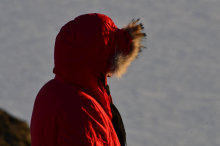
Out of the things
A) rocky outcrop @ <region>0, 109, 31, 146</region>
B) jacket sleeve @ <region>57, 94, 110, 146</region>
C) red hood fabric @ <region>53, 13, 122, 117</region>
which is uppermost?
rocky outcrop @ <region>0, 109, 31, 146</region>

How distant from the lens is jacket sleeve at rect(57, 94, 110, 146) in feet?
6.15

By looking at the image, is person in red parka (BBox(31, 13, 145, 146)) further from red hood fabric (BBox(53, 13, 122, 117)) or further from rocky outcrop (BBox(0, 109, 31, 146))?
rocky outcrop (BBox(0, 109, 31, 146))

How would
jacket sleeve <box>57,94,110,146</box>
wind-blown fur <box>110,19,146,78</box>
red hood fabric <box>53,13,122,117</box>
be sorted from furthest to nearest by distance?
wind-blown fur <box>110,19,146,78</box>, red hood fabric <box>53,13,122,117</box>, jacket sleeve <box>57,94,110,146</box>

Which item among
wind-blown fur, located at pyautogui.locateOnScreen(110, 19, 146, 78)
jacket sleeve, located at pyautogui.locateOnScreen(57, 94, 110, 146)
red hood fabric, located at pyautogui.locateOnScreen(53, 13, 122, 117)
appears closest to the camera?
jacket sleeve, located at pyautogui.locateOnScreen(57, 94, 110, 146)

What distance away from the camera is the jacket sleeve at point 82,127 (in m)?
1.87

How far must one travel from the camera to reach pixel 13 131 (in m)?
6.30

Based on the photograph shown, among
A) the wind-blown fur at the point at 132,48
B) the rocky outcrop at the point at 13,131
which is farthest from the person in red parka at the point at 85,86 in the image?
the rocky outcrop at the point at 13,131

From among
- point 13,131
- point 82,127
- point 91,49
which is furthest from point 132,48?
point 13,131

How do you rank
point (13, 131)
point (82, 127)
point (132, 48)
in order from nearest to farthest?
point (82, 127)
point (132, 48)
point (13, 131)

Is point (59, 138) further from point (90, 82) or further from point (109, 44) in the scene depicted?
point (109, 44)

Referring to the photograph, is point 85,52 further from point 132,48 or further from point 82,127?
point 82,127

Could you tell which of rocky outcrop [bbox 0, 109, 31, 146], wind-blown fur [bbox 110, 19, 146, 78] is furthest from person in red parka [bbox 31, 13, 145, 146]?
rocky outcrop [bbox 0, 109, 31, 146]

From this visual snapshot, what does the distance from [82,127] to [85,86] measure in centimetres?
29

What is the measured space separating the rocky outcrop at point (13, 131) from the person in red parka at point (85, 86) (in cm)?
402
